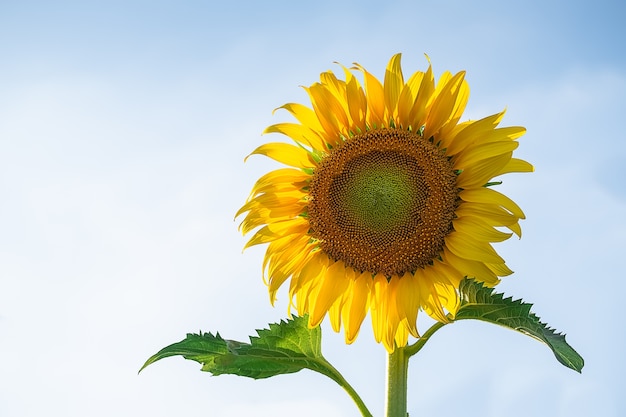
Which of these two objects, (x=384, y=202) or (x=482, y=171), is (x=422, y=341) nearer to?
(x=384, y=202)

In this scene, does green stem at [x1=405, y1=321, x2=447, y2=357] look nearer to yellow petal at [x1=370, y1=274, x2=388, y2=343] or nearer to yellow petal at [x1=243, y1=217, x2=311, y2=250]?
yellow petal at [x1=370, y1=274, x2=388, y2=343]

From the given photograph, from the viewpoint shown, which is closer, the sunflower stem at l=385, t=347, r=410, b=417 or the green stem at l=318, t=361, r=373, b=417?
the sunflower stem at l=385, t=347, r=410, b=417

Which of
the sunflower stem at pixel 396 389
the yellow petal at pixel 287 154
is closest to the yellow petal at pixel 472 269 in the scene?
the sunflower stem at pixel 396 389

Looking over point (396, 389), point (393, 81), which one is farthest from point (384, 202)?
point (396, 389)

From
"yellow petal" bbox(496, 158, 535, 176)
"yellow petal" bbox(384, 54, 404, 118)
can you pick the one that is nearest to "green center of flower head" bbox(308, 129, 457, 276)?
"yellow petal" bbox(384, 54, 404, 118)

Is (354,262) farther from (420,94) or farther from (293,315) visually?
(420,94)

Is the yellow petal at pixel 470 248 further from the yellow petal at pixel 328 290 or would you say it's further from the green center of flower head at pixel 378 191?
the yellow petal at pixel 328 290
